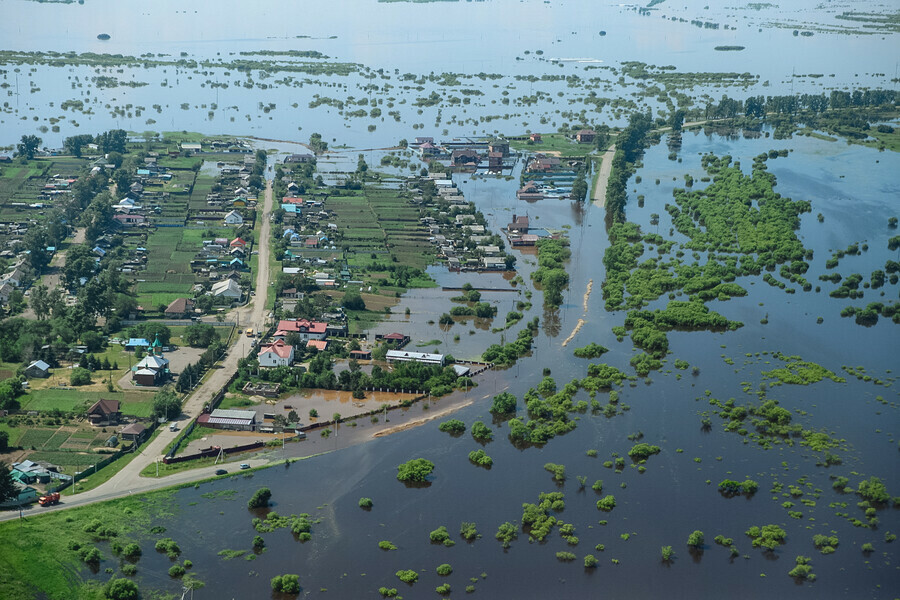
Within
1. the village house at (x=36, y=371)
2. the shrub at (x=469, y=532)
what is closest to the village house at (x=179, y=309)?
the village house at (x=36, y=371)

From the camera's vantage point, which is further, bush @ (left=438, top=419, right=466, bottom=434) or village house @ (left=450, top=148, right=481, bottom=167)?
village house @ (left=450, top=148, right=481, bottom=167)

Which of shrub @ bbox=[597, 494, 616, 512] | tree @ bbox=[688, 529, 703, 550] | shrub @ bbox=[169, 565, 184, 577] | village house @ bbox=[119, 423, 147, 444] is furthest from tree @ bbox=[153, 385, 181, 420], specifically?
tree @ bbox=[688, 529, 703, 550]

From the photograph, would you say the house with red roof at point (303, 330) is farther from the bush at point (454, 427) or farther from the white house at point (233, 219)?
the white house at point (233, 219)

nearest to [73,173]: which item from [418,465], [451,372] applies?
[451,372]

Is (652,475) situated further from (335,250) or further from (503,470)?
(335,250)

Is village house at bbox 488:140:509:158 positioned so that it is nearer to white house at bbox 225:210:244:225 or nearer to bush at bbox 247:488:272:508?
white house at bbox 225:210:244:225

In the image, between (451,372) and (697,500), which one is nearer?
(697,500)
